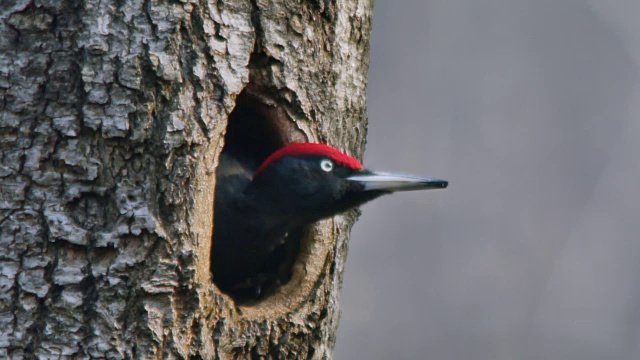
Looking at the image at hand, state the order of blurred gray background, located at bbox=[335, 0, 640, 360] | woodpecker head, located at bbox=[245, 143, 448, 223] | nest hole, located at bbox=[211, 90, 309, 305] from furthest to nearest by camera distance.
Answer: blurred gray background, located at bbox=[335, 0, 640, 360] < nest hole, located at bbox=[211, 90, 309, 305] < woodpecker head, located at bbox=[245, 143, 448, 223]

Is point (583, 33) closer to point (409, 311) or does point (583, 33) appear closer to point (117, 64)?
point (409, 311)

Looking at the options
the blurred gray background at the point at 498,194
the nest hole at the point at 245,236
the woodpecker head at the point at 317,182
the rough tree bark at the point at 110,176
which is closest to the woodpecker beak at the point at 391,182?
the woodpecker head at the point at 317,182

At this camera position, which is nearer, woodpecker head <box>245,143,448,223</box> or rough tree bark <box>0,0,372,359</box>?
rough tree bark <box>0,0,372,359</box>

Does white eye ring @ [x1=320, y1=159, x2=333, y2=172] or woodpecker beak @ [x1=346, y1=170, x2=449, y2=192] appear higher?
white eye ring @ [x1=320, y1=159, x2=333, y2=172]

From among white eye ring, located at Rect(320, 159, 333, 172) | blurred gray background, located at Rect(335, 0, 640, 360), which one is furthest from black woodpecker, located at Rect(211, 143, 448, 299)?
blurred gray background, located at Rect(335, 0, 640, 360)

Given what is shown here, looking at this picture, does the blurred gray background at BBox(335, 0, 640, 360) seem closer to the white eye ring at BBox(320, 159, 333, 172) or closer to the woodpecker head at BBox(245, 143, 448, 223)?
the woodpecker head at BBox(245, 143, 448, 223)

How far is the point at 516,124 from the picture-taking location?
21.8 feet

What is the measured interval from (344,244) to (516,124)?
10.8 ft

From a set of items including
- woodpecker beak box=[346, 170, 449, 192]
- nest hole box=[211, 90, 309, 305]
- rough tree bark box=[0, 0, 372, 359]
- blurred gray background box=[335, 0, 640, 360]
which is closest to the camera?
rough tree bark box=[0, 0, 372, 359]

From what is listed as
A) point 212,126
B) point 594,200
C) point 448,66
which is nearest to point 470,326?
point 594,200

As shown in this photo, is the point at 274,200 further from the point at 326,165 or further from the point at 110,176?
the point at 110,176

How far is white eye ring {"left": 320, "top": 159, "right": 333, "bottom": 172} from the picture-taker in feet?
11.2

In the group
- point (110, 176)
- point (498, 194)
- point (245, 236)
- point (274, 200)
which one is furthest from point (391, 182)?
point (498, 194)

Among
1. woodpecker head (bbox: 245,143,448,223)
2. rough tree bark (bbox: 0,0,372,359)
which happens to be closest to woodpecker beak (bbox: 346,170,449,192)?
woodpecker head (bbox: 245,143,448,223)
